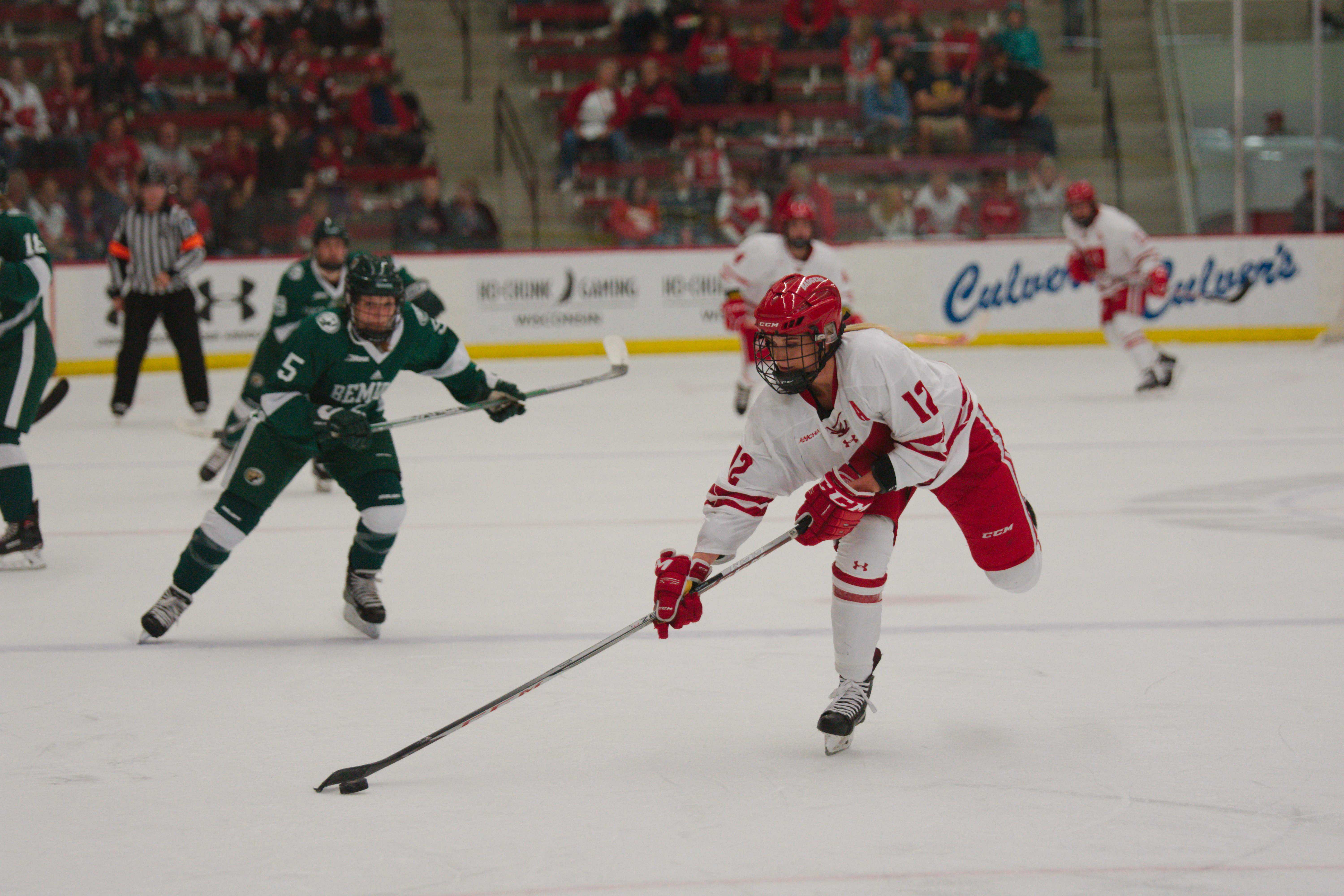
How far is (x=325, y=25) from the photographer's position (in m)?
13.4

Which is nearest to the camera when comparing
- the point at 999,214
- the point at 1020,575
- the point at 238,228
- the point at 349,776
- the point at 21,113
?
the point at 349,776

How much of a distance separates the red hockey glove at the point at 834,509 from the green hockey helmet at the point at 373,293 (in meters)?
1.50

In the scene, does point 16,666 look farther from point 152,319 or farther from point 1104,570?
point 152,319

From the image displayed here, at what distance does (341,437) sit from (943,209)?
27.5 feet

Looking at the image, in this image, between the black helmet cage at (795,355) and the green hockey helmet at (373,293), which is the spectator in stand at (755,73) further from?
the black helmet cage at (795,355)

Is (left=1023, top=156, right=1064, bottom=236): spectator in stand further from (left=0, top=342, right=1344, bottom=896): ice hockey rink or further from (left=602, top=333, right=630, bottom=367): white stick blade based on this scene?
(left=602, top=333, right=630, bottom=367): white stick blade

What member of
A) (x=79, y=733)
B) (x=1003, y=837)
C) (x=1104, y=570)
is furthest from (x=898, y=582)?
(x=79, y=733)

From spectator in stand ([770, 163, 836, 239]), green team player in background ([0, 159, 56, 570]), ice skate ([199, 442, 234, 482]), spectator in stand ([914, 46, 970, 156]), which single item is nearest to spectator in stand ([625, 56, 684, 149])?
spectator in stand ([770, 163, 836, 239])

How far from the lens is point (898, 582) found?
448cm

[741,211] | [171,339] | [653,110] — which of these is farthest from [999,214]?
[171,339]

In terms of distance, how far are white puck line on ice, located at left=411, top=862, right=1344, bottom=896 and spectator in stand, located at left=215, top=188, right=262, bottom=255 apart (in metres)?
9.48

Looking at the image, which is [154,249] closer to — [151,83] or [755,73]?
[151,83]

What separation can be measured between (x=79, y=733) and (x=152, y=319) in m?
5.78

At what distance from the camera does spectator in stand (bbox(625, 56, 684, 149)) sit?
12430 mm
